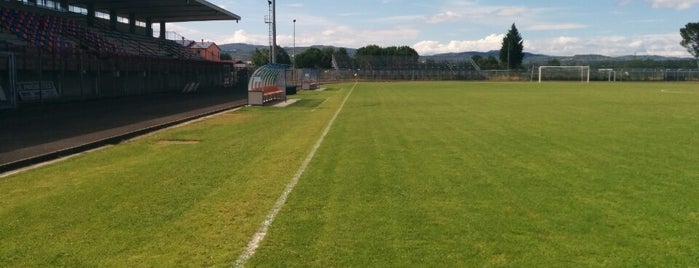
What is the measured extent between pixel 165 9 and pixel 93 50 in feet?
60.0

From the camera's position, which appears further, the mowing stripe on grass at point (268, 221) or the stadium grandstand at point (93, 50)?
the stadium grandstand at point (93, 50)

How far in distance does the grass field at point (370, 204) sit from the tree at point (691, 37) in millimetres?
149595

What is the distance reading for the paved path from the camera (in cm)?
1190

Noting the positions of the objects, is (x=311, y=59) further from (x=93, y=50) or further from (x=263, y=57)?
(x=93, y=50)

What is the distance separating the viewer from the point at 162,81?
4525cm

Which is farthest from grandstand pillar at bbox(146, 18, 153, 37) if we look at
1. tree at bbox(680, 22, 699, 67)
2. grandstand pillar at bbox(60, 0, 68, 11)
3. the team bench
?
tree at bbox(680, 22, 699, 67)

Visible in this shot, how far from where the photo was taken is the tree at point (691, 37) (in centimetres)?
13900

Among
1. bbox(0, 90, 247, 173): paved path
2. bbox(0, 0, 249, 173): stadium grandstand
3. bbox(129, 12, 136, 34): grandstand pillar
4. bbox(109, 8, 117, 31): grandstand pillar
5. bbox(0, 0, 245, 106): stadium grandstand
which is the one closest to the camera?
bbox(0, 90, 247, 173): paved path

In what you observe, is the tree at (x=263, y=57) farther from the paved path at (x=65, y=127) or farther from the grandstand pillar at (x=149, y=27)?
the paved path at (x=65, y=127)

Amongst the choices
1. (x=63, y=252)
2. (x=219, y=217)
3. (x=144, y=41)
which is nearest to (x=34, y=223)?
(x=63, y=252)

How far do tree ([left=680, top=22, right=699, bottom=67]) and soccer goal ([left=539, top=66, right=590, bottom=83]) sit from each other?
6752cm

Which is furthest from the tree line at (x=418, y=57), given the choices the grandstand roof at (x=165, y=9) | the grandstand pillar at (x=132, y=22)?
the grandstand pillar at (x=132, y=22)

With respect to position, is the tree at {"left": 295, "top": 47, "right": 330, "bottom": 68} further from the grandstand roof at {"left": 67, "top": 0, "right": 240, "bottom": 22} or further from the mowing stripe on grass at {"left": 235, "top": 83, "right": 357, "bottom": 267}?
the mowing stripe on grass at {"left": 235, "top": 83, "right": 357, "bottom": 267}

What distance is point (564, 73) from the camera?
308 ft
